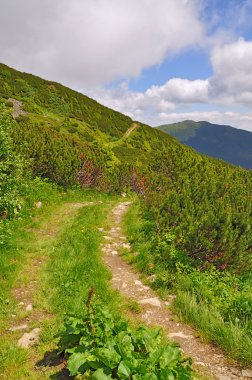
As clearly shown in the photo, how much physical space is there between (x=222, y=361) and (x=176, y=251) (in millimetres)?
4206

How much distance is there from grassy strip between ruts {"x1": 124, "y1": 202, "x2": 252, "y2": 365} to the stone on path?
9.84ft

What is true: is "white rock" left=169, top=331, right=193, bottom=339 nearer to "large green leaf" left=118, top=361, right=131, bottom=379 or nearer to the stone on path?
the stone on path

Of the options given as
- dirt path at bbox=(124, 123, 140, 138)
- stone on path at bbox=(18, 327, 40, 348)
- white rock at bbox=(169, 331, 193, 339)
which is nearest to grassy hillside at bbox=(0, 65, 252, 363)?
white rock at bbox=(169, 331, 193, 339)

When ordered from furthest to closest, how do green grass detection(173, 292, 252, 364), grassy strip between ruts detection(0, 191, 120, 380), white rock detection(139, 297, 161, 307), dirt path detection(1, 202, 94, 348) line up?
white rock detection(139, 297, 161, 307) → dirt path detection(1, 202, 94, 348) → green grass detection(173, 292, 252, 364) → grassy strip between ruts detection(0, 191, 120, 380)

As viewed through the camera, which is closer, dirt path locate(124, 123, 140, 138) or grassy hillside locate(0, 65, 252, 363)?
grassy hillside locate(0, 65, 252, 363)

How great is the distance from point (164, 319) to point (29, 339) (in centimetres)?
281

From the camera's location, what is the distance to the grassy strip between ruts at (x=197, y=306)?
6.02 meters

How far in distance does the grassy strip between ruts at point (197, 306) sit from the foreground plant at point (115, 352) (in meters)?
1.69

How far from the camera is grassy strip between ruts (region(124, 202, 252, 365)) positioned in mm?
6023

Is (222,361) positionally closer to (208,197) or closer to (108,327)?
(108,327)

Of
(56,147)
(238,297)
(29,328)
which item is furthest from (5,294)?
(56,147)

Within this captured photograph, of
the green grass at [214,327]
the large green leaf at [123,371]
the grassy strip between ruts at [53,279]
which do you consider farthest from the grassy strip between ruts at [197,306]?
the large green leaf at [123,371]

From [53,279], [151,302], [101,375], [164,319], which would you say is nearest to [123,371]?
[101,375]

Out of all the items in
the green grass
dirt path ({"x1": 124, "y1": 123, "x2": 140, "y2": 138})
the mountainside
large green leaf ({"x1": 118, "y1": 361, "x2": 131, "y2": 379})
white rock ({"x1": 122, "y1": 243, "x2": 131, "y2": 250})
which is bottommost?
the green grass
